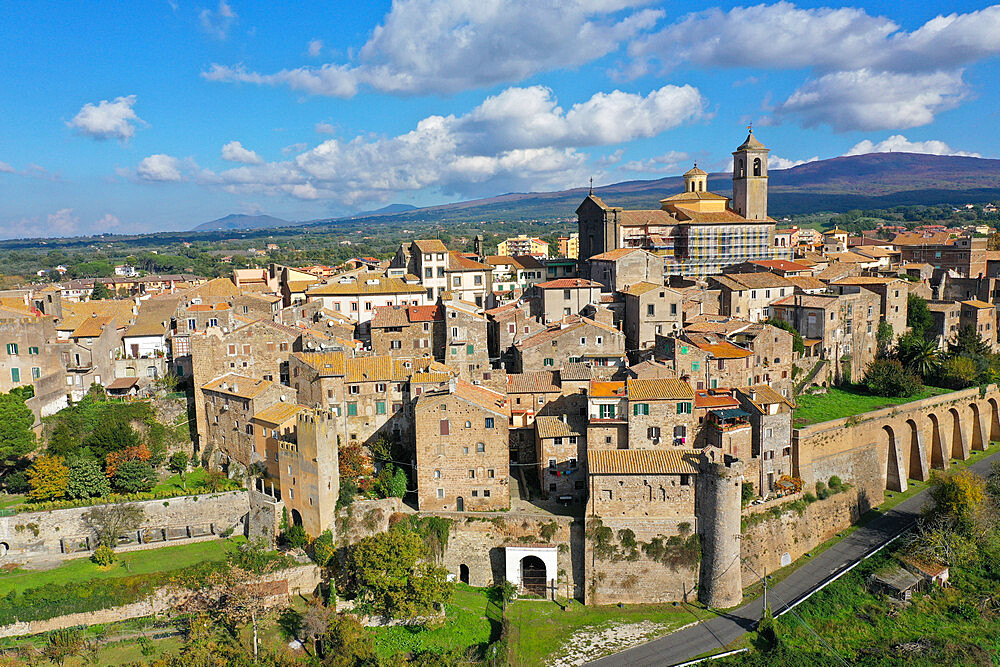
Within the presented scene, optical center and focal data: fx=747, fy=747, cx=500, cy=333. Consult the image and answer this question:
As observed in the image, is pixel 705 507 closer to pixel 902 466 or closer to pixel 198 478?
pixel 902 466

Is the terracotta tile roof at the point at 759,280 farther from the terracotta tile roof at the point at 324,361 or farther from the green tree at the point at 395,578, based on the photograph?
the green tree at the point at 395,578

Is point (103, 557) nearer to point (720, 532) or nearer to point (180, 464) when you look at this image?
point (180, 464)

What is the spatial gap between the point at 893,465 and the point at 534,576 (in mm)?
27049

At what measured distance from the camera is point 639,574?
37.2m

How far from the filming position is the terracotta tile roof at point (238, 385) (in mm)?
42000

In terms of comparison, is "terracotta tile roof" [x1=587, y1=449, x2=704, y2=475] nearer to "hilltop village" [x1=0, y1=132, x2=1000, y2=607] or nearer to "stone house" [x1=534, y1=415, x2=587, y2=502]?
"hilltop village" [x1=0, y1=132, x2=1000, y2=607]

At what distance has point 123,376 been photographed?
51.9m

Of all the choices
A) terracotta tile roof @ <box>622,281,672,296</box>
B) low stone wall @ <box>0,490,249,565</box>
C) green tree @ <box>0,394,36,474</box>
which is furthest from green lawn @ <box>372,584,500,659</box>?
terracotta tile roof @ <box>622,281,672,296</box>

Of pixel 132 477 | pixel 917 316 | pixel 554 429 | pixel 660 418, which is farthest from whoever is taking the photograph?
pixel 917 316

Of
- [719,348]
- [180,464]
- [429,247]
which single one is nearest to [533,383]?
[719,348]

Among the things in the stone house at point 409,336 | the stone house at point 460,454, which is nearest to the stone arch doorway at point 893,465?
the stone house at point 460,454

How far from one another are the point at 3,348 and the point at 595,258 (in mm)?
43481

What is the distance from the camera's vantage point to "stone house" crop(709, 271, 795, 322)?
5766 centimetres

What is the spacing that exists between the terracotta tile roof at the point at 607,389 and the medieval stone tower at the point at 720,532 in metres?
5.66
